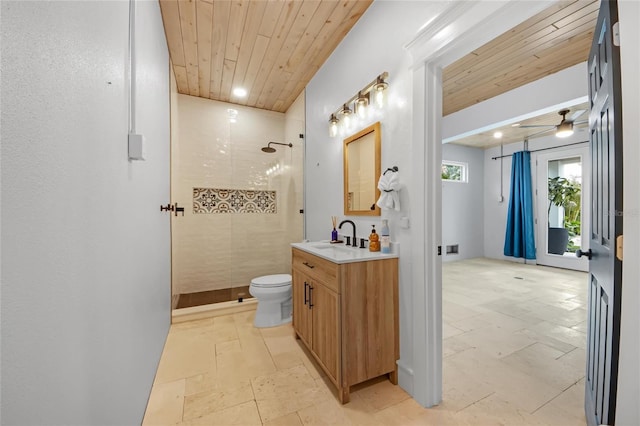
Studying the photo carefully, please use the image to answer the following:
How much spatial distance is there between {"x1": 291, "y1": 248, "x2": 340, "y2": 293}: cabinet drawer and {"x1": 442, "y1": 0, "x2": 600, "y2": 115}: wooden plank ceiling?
2365 mm

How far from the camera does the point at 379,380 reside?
171 cm

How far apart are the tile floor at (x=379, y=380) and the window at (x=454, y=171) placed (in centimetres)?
332

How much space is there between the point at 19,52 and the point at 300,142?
2.91 meters

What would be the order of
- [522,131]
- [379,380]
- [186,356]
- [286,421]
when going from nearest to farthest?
1. [286,421]
2. [379,380]
3. [186,356]
4. [522,131]

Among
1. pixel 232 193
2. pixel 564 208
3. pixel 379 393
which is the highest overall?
pixel 232 193

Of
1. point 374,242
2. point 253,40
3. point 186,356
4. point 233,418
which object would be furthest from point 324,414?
point 253,40

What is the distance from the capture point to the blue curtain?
5.07 metres

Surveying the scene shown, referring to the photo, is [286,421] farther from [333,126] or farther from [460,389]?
[333,126]

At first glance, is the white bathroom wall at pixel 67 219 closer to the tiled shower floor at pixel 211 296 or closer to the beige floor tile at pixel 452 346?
the tiled shower floor at pixel 211 296

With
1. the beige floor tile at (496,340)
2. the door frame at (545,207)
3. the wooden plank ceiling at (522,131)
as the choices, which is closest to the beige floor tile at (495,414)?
the beige floor tile at (496,340)

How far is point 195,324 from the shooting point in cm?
258

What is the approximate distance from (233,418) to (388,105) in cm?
217

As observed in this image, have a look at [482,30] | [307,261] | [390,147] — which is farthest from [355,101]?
[307,261]

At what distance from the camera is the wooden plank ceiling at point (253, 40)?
196cm
